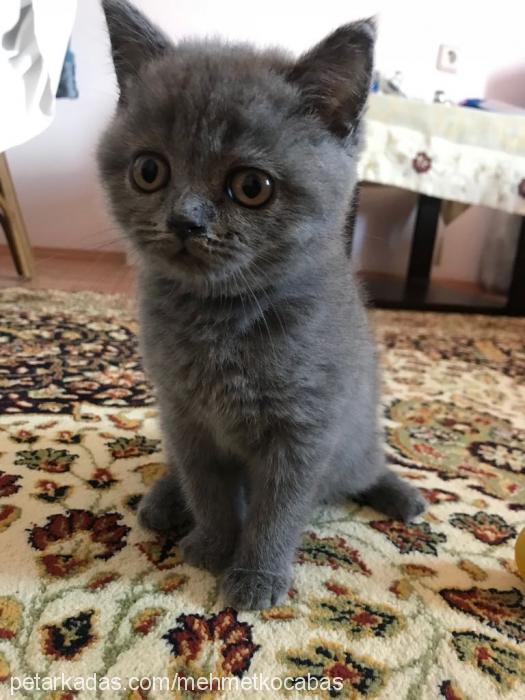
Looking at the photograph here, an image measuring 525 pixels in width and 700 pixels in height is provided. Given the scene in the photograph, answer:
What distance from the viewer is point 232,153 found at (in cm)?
62

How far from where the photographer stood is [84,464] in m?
1.01

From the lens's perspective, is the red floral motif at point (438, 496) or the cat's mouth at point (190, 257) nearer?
the cat's mouth at point (190, 257)

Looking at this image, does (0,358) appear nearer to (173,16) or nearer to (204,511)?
(204,511)

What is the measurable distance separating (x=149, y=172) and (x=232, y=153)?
0.10 m

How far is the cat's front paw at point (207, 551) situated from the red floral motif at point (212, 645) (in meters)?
0.08

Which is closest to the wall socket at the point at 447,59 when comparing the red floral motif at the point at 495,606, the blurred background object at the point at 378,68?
the blurred background object at the point at 378,68

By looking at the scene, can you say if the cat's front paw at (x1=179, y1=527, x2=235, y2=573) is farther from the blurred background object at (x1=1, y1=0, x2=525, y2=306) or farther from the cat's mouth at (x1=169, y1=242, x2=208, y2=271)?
the blurred background object at (x1=1, y1=0, x2=525, y2=306)

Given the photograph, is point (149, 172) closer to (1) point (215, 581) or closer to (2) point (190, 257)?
(2) point (190, 257)

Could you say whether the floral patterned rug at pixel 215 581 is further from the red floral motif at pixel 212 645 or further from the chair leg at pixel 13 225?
the chair leg at pixel 13 225

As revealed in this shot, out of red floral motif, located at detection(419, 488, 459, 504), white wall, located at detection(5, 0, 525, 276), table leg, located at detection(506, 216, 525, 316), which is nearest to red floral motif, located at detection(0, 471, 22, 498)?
red floral motif, located at detection(419, 488, 459, 504)

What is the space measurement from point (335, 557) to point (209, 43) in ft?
2.21

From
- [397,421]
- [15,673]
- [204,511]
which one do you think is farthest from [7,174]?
[15,673]

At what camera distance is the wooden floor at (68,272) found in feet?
7.14

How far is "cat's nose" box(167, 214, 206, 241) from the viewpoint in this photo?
0.61 meters
